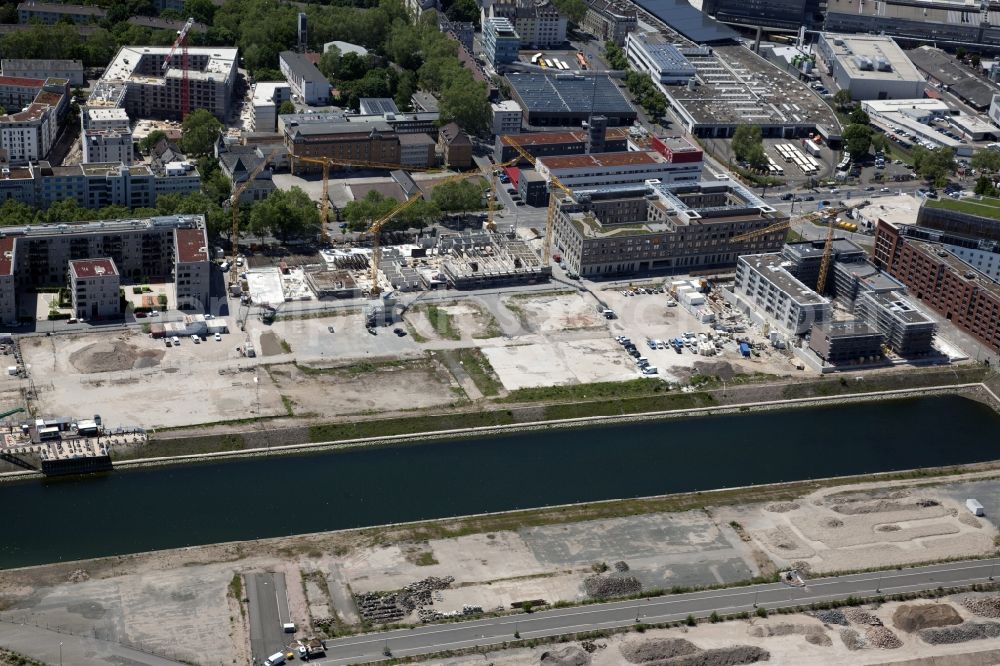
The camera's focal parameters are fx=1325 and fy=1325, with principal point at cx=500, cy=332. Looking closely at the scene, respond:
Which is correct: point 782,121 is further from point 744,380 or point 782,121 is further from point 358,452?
point 358,452

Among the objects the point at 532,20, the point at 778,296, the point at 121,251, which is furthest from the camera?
the point at 532,20

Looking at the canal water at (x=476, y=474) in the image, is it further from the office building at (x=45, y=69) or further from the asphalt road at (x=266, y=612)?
the office building at (x=45, y=69)

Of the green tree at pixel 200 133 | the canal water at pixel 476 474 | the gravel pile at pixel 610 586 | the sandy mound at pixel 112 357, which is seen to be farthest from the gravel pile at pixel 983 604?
the green tree at pixel 200 133

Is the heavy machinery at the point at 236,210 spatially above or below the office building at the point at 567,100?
below

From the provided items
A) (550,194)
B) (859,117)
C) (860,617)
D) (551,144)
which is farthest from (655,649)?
(859,117)

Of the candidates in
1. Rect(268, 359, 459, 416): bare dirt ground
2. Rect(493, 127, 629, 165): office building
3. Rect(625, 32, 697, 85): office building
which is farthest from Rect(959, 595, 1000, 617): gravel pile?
Rect(625, 32, 697, 85): office building

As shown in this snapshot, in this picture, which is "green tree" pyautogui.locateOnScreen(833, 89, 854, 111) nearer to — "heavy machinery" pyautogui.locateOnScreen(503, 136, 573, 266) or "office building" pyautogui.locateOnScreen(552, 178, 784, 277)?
"office building" pyautogui.locateOnScreen(552, 178, 784, 277)

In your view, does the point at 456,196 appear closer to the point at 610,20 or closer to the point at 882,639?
the point at 610,20
